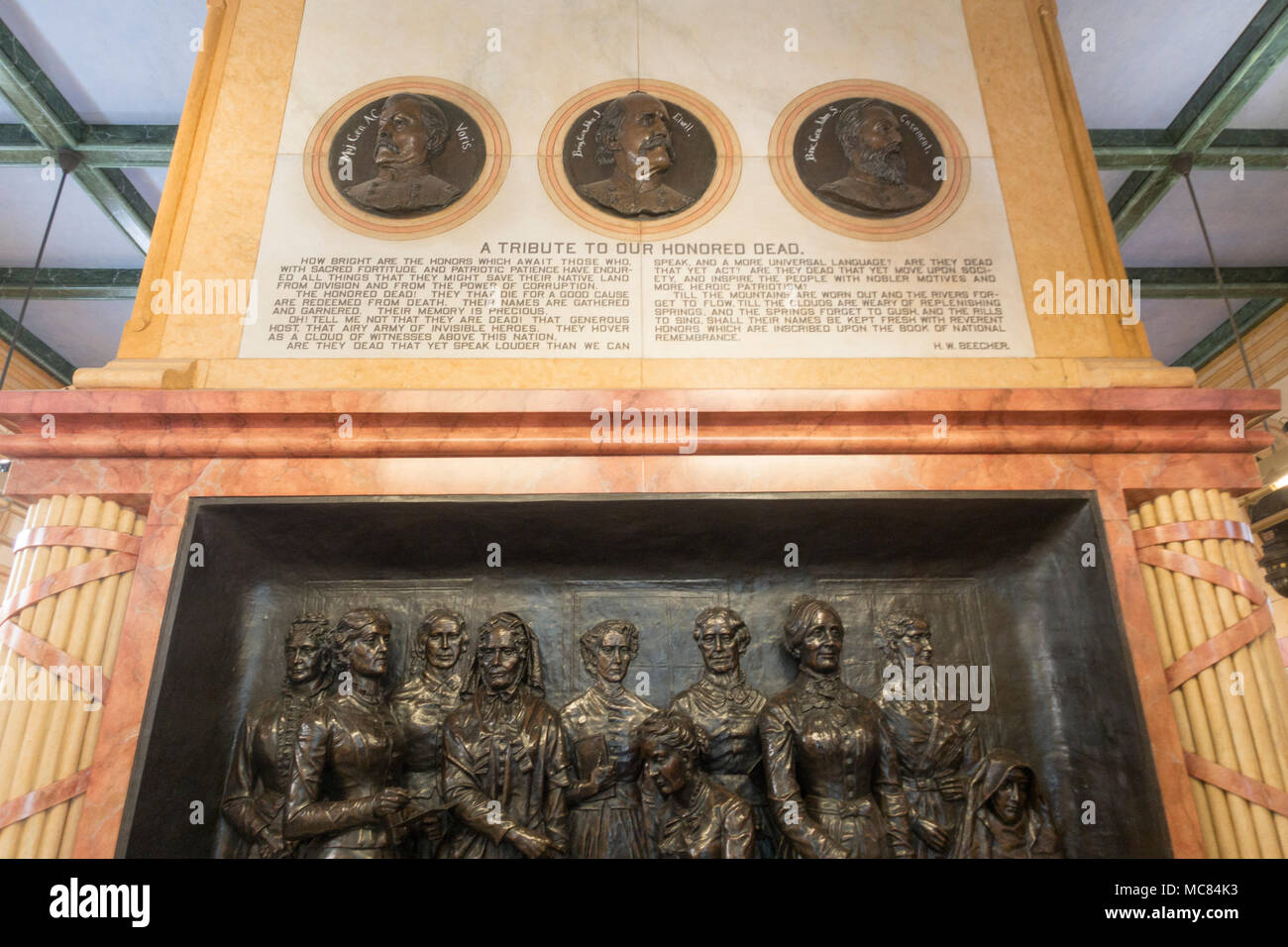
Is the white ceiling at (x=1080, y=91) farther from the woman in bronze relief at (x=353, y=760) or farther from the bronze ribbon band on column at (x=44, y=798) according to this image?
the bronze ribbon band on column at (x=44, y=798)

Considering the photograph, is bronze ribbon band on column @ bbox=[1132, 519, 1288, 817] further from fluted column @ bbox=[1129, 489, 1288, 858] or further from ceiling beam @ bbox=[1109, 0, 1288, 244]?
ceiling beam @ bbox=[1109, 0, 1288, 244]

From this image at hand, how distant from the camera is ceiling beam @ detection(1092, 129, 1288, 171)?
8.22m

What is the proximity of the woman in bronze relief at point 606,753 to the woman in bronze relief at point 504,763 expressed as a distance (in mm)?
166

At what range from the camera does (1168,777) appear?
4.13 meters

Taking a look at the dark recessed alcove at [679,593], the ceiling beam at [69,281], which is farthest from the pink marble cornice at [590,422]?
the ceiling beam at [69,281]

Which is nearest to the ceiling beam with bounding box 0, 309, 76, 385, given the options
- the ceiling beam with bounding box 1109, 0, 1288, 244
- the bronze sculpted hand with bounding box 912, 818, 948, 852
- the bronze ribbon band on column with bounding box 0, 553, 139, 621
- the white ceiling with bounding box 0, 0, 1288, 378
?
the white ceiling with bounding box 0, 0, 1288, 378

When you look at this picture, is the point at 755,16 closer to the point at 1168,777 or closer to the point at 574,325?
the point at 574,325

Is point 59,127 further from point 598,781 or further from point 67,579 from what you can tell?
point 598,781

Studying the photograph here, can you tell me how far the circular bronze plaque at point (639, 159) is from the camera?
18.3ft

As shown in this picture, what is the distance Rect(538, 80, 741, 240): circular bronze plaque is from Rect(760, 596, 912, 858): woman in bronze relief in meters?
2.71
